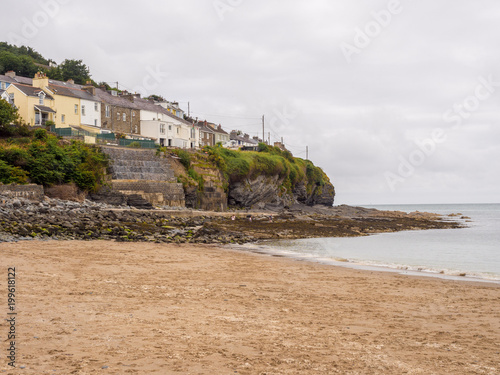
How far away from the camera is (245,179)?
56.4 m

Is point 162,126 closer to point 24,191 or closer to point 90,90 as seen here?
point 90,90

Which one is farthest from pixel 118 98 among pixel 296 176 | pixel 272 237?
pixel 272 237

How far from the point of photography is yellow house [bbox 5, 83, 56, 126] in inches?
1881

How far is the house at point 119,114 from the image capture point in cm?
5656

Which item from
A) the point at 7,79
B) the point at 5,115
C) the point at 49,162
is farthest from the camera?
the point at 7,79

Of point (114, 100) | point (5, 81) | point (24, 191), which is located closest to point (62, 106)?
point (114, 100)

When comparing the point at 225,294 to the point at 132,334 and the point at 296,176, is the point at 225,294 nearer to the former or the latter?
the point at 132,334

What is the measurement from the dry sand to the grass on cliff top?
3920cm

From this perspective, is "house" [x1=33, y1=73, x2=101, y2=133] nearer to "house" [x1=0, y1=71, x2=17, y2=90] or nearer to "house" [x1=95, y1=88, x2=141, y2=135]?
"house" [x1=95, y1=88, x2=141, y2=135]

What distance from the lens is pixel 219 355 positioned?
625 cm

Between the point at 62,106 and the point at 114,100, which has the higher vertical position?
the point at 114,100

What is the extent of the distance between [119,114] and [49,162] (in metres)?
25.7

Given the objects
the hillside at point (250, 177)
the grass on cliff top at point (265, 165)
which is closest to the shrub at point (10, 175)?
the hillside at point (250, 177)

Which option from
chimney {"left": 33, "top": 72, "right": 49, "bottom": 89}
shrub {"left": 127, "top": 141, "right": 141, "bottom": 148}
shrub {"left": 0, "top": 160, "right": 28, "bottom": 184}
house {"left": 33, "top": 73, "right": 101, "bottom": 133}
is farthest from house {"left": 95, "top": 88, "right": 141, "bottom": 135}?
shrub {"left": 0, "top": 160, "right": 28, "bottom": 184}
